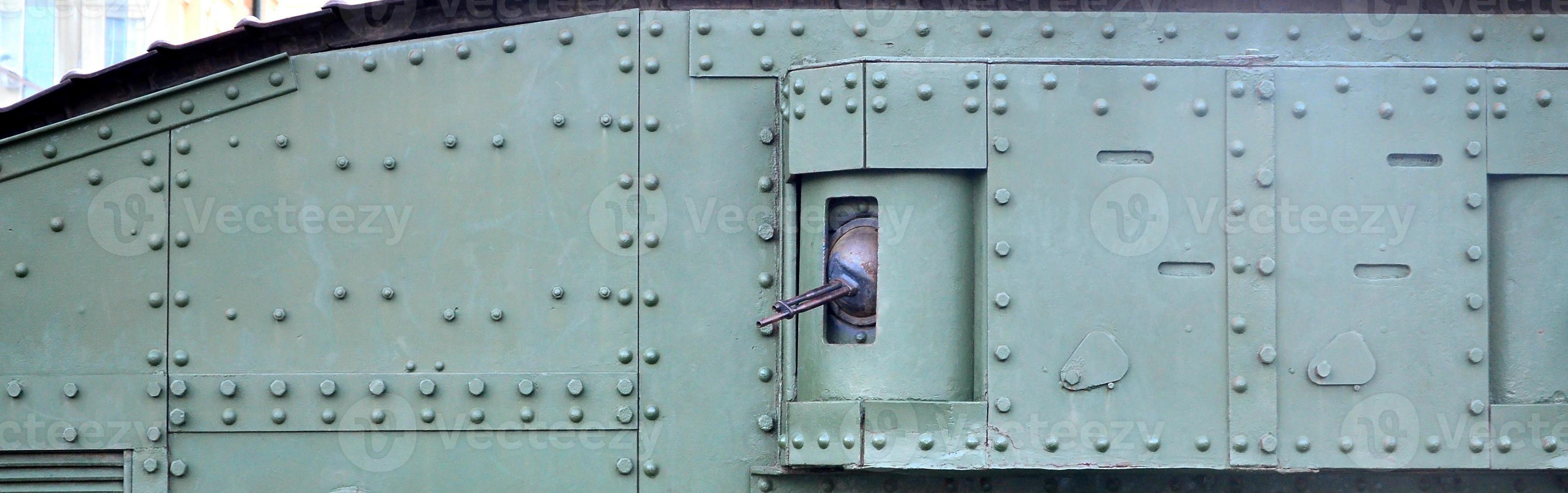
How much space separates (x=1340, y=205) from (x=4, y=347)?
3599 mm

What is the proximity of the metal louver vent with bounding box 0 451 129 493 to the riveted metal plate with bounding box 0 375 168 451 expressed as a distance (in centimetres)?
5

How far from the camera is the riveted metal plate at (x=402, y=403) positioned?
303cm

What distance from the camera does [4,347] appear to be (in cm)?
304

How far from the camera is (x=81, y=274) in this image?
3059 mm

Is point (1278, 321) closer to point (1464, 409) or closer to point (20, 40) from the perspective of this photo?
point (1464, 409)

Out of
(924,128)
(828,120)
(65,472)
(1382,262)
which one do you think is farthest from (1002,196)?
(65,472)

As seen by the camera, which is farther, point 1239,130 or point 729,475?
point 729,475

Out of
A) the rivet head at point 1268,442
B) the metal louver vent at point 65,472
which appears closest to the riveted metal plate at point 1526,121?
the rivet head at point 1268,442

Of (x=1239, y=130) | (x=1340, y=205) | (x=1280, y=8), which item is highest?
(x=1280, y=8)

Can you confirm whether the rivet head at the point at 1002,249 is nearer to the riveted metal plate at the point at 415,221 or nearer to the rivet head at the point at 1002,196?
the rivet head at the point at 1002,196

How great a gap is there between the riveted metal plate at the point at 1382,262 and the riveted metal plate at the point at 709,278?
1.34 metres

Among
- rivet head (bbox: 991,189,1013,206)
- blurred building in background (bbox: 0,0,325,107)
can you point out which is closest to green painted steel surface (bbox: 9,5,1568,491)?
rivet head (bbox: 991,189,1013,206)

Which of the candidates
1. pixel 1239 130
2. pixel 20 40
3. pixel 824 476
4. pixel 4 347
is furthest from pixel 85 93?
pixel 20 40

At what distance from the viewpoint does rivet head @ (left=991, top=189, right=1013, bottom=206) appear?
9.11 feet
